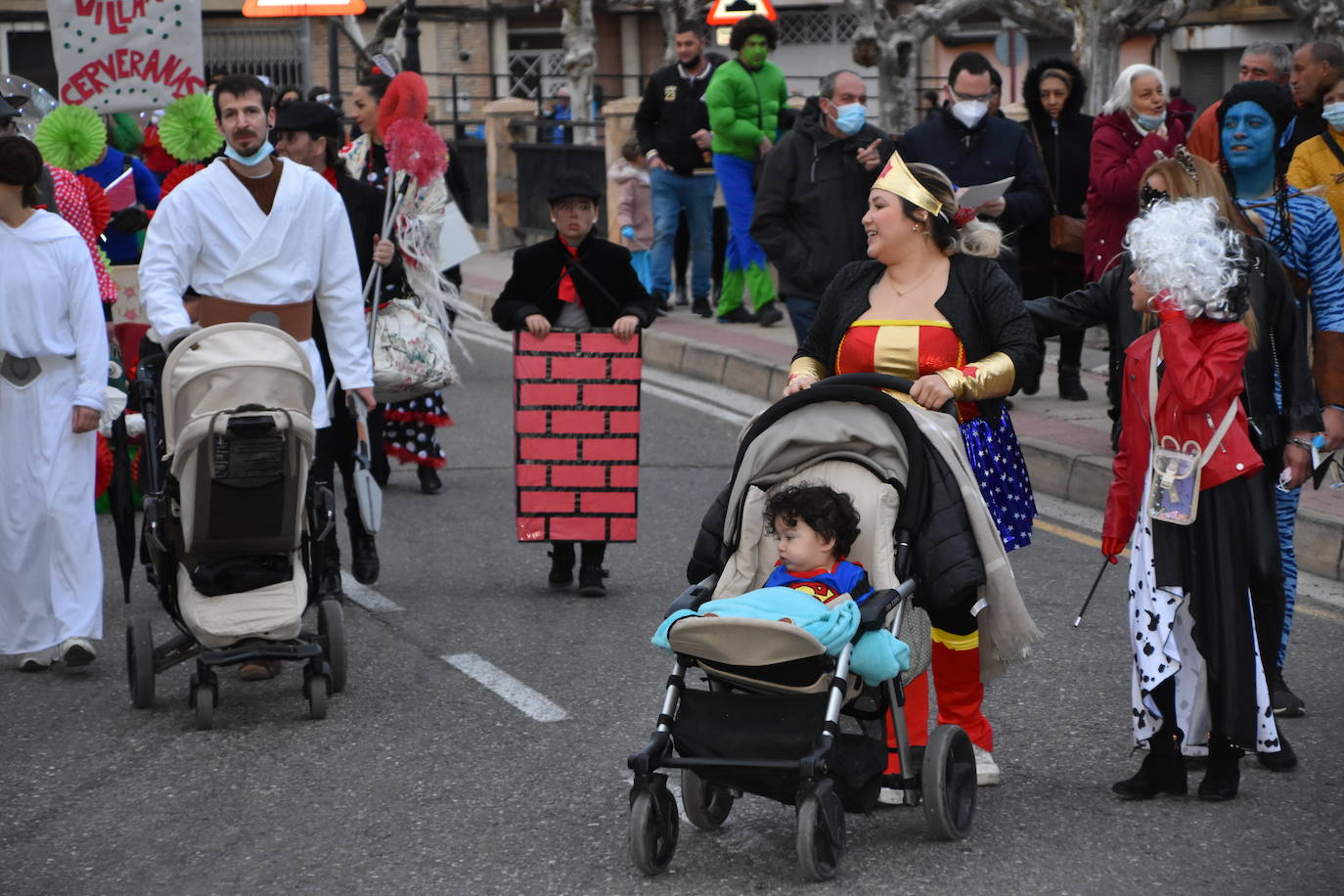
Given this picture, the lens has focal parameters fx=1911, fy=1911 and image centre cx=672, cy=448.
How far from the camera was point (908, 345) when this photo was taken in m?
5.26

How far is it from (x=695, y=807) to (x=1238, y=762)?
60.8 inches

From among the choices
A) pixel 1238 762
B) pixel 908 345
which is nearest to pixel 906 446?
pixel 908 345

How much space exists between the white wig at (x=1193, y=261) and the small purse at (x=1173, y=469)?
183 millimetres

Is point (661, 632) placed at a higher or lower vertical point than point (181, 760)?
higher

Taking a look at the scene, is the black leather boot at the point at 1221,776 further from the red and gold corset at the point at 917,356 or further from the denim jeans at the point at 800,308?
the denim jeans at the point at 800,308

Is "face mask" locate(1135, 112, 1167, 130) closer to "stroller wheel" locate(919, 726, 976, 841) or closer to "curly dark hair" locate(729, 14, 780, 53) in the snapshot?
"curly dark hair" locate(729, 14, 780, 53)

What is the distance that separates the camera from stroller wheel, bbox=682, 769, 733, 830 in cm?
484

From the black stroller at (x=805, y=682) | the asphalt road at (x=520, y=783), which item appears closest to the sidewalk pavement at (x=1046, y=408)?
the asphalt road at (x=520, y=783)

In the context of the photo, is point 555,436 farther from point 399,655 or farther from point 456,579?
point 399,655

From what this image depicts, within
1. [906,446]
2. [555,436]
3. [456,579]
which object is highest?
[906,446]

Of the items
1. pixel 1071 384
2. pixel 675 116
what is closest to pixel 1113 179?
pixel 1071 384

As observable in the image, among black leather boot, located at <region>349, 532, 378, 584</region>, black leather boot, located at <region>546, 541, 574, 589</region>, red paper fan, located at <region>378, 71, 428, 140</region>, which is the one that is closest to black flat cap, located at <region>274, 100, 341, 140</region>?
red paper fan, located at <region>378, 71, 428, 140</region>

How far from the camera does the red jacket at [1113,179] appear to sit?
9.87 m

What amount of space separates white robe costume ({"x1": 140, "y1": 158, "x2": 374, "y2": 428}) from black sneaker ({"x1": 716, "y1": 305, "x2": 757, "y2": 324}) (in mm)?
8152
